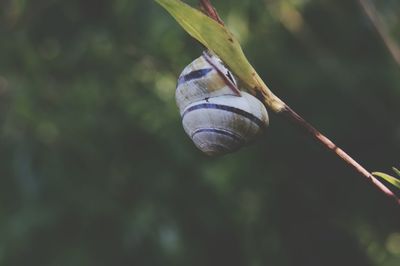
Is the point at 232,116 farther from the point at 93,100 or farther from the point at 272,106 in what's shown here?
the point at 93,100

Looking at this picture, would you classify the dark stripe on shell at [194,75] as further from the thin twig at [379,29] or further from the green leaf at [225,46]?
the thin twig at [379,29]

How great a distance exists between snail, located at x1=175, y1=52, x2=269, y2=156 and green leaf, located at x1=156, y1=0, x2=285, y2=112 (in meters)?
0.08

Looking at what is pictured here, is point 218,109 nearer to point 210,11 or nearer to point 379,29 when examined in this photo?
point 210,11

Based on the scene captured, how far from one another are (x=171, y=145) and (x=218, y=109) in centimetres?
120

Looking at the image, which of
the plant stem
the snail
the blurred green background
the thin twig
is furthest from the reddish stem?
the blurred green background

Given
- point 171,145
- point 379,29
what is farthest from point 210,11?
point 171,145

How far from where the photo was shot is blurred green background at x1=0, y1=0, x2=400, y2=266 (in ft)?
6.43

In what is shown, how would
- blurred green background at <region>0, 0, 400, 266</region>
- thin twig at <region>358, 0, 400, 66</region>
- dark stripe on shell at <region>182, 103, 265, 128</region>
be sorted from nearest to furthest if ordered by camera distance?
1. dark stripe on shell at <region>182, 103, 265, 128</region>
2. thin twig at <region>358, 0, 400, 66</region>
3. blurred green background at <region>0, 0, 400, 266</region>

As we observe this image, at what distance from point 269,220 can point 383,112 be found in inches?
15.3

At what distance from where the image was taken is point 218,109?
31.6 inches

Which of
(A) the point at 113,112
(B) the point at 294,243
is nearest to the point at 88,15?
(A) the point at 113,112

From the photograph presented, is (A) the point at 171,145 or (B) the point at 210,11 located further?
(A) the point at 171,145

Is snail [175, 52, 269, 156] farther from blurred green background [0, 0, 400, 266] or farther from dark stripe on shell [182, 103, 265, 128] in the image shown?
blurred green background [0, 0, 400, 266]

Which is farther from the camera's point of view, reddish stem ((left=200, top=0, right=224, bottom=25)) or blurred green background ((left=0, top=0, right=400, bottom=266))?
blurred green background ((left=0, top=0, right=400, bottom=266))
